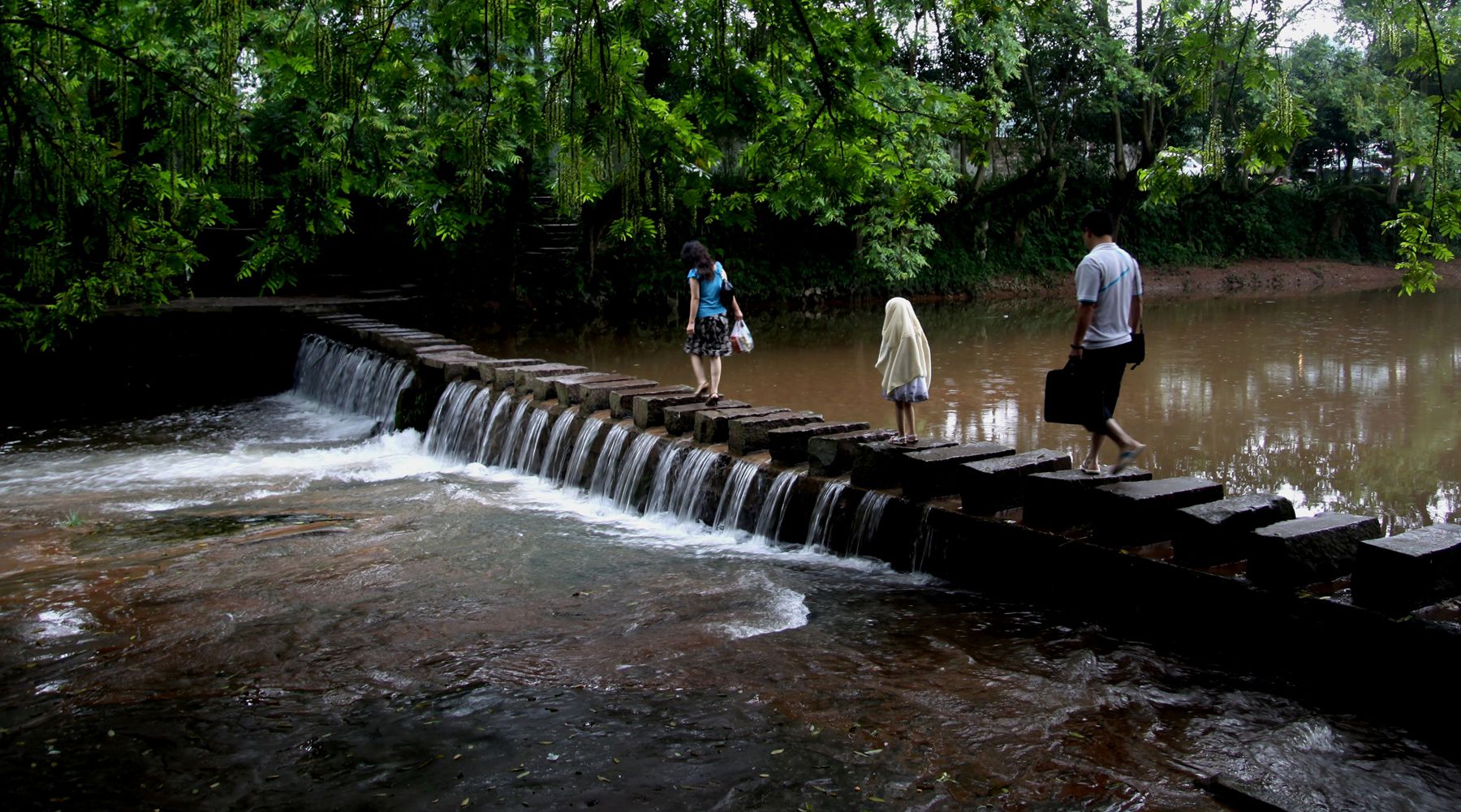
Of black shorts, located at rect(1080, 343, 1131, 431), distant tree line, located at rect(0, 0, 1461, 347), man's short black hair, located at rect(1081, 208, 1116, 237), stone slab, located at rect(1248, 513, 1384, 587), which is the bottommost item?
stone slab, located at rect(1248, 513, 1384, 587)

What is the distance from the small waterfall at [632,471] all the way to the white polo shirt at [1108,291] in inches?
176

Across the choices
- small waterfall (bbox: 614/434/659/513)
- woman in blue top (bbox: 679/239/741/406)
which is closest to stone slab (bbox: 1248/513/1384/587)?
small waterfall (bbox: 614/434/659/513)

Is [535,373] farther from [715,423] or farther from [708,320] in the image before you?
[715,423]

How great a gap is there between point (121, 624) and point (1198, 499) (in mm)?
6307

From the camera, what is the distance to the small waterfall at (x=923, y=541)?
24.0 ft

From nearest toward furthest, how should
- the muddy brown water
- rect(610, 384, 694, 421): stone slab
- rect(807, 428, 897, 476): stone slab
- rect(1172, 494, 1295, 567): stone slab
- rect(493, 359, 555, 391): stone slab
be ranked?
the muddy brown water → rect(1172, 494, 1295, 567): stone slab → rect(807, 428, 897, 476): stone slab → rect(610, 384, 694, 421): stone slab → rect(493, 359, 555, 391): stone slab

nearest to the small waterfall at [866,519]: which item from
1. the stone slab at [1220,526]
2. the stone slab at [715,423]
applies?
the stone slab at [715,423]

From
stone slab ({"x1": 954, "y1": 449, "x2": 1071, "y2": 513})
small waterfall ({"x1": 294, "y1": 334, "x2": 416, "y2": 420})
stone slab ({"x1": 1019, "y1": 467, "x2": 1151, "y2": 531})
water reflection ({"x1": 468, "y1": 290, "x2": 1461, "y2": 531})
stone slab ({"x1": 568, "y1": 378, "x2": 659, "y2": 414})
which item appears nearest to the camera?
stone slab ({"x1": 1019, "y1": 467, "x2": 1151, "y2": 531})

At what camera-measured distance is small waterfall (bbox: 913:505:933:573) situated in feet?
24.0

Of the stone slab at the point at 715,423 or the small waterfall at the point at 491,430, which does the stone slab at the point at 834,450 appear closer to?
the stone slab at the point at 715,423

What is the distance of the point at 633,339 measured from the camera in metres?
23.2

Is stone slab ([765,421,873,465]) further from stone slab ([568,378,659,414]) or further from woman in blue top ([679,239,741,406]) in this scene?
stone slab ([568,378,659,414])

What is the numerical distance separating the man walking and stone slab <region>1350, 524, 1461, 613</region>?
6.11 ft

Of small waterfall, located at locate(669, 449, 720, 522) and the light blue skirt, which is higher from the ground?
the light blue skirt
